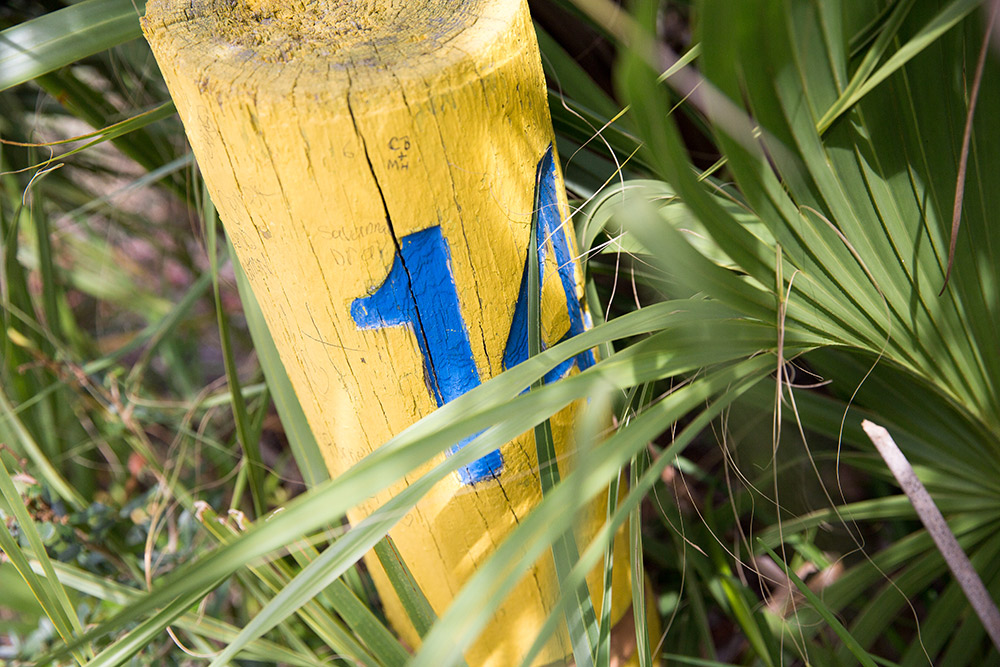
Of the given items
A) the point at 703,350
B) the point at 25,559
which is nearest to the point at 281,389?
the point at 25,559

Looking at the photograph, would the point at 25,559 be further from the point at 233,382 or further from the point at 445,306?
the point at 445,306

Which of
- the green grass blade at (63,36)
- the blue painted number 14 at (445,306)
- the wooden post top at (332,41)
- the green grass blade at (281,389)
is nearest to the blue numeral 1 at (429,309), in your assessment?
the blue painted number 14 at (445,306)

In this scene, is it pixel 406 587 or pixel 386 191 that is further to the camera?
pixel 406 587

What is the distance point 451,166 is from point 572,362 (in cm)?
27

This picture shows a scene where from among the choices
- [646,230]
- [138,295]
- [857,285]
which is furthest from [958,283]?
[138,295]

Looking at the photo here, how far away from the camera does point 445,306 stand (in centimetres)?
68

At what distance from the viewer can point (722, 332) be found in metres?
0.57

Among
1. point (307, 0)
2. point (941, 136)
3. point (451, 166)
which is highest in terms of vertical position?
point (307, 0)

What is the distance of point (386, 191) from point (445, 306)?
0.13 metres

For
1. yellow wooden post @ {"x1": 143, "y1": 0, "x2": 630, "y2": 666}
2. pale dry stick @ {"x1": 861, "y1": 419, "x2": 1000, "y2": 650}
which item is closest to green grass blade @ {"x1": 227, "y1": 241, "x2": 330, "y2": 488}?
yellow wooden post @ {"x1": 143, "y1": 0, "x2": 630, "y2": 666}

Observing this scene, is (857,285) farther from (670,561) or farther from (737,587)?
(670,561)

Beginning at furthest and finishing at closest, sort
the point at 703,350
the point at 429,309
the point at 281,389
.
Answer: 1. the point at 281,389
2. the point at 429,309
3. the point at 703,350

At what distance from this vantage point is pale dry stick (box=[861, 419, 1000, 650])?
2.19 feet

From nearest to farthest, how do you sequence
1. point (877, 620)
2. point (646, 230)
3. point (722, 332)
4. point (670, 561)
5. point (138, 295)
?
point (646, 230)
point (722, 332)
point (877, 620)
point (670, 561)
point (138, 295)
